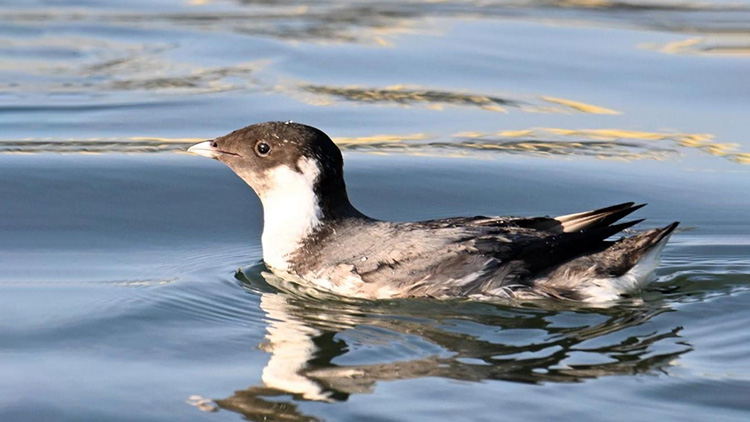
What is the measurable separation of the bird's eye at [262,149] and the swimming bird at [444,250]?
8 centimetres

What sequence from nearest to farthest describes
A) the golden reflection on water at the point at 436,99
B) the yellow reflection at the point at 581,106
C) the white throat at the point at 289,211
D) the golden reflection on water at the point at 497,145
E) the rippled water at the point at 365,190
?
1. the rippled water at the point at 365,190
2. the white throat at the point at 289,211
3. the golden reflection on water at the point at 497,145
4. the yellow reflection at the point at 581,106
5. the golden reflection on water at the point at 436,99

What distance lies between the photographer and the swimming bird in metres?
7.62

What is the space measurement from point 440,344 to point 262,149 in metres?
2.10

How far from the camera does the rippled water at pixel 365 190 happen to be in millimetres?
6191

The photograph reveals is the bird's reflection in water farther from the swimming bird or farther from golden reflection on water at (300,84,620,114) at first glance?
golden reflection on water at (300,84,620,114)

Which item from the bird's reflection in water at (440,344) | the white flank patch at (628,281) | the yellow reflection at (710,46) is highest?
the yellow reflection at (710,46)

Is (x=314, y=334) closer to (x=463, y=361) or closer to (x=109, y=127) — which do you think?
(x=463, y=361)

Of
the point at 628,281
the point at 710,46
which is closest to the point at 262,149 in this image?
the point at 628,281

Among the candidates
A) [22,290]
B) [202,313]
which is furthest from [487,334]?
[22,290]

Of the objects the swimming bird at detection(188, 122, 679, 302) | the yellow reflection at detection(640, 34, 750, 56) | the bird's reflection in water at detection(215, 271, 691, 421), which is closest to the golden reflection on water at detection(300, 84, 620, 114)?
the yellow reflection at detection(640, 34, 750, 56)

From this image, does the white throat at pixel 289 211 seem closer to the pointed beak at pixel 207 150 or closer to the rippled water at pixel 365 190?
the rippled water at pixel 365 190

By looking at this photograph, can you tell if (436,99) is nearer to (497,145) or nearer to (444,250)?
(497,145)

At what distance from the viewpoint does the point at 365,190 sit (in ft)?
34.5

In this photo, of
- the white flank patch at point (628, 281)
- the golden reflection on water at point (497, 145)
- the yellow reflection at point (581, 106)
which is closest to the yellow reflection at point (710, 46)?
the yellow reflection at point (581, 106)
